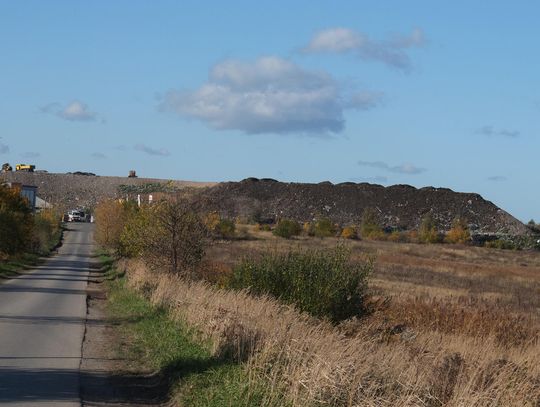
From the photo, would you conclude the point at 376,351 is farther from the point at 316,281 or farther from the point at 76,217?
the point at 76,217

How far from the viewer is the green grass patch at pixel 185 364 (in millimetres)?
9914

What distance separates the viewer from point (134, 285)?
92.5 ft

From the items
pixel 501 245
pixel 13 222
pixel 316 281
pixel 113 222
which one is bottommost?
pixel 501 245

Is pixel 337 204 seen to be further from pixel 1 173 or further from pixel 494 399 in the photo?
pixel 494 399

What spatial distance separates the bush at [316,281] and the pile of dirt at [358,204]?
122 m

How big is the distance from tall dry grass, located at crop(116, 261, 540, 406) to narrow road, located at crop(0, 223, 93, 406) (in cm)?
230

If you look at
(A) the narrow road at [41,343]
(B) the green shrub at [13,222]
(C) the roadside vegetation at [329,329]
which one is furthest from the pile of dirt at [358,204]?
(A) the narrow road at [41,343]

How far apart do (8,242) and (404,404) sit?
4575cm

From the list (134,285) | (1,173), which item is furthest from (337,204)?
(134,285)

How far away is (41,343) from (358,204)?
5581 inches

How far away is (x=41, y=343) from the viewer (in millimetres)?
16219

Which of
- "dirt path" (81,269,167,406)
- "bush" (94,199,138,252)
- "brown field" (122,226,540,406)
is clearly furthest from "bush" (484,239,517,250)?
"dirt path" (81,269,167,406)

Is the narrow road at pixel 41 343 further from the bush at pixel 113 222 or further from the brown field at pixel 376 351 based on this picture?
the bush at pixel 113 222

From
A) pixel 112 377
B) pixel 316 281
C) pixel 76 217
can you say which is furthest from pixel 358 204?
pixel 112 377
